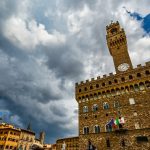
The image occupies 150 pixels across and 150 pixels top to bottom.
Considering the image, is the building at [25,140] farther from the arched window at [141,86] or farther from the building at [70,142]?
the arched window at [141,86]

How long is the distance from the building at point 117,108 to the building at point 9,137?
114ft

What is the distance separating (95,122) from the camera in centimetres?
3331

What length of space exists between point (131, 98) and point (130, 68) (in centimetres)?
708

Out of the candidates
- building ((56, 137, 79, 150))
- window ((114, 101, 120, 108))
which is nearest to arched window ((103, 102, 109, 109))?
window ((114, 101, 120, 108))

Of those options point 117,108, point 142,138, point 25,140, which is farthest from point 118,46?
point 25,140

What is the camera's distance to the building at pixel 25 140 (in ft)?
197

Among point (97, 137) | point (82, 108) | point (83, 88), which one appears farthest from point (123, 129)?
point (83, 88)

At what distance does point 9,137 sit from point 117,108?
43228mm

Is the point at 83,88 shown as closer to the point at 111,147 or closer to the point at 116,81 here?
the point at 116,81

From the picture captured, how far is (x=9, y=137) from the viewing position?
5769cm

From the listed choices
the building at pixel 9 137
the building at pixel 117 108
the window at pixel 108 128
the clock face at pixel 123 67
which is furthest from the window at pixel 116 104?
the building at pixel 9 137

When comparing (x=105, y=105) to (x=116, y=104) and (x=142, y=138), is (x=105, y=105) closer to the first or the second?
(x=116, y=104)

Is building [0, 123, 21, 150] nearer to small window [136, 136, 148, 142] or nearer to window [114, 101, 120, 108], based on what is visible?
window [114, 101, 120, 108]

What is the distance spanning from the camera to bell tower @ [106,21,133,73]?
37.6 meters
